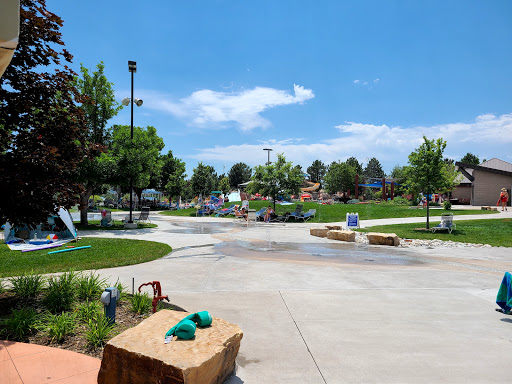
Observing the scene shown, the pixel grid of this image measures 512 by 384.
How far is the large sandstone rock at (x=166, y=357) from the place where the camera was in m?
2.82

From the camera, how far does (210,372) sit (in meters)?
3.02

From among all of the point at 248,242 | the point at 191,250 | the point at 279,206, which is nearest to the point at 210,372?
the point at 191,250

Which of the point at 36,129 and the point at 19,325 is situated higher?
the point at 36,129

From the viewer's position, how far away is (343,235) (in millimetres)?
15523

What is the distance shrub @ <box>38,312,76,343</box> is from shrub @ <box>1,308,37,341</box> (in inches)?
4.8

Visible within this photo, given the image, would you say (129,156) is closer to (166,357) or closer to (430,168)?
(430,168)

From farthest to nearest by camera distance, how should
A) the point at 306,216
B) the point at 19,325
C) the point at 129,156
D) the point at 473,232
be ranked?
the point at 306,216 → the point at 129,156 → the point at 473,232 → the point at 19,325

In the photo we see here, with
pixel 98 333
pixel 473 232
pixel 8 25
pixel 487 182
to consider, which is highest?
pixel 487 182

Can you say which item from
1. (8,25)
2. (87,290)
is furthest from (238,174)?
(8,25)

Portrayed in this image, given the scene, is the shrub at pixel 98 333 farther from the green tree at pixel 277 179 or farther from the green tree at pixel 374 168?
the green tree at pixel 374 168

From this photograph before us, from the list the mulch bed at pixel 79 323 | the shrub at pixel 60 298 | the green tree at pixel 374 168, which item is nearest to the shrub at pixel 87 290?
the shrub at pixel 60 298

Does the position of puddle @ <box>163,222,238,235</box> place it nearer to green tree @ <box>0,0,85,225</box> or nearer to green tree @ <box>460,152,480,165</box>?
green tree @ <box>0,0,85,225</box>

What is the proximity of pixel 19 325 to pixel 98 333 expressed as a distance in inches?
45.6

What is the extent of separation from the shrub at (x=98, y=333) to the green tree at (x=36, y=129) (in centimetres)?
210
